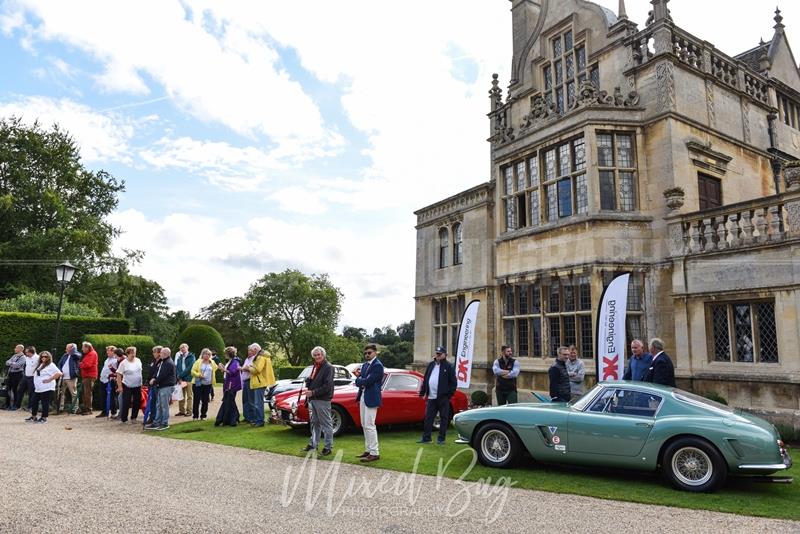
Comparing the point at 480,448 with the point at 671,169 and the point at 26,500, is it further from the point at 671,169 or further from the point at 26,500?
the point at 671,169

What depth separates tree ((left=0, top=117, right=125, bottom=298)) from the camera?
3134cm

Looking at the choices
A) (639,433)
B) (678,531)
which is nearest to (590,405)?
(639,433)

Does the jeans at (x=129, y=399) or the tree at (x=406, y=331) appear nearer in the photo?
the jeans at (x=129, y=399)

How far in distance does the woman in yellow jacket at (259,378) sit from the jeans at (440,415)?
394cm

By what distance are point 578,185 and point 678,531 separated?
435 inches

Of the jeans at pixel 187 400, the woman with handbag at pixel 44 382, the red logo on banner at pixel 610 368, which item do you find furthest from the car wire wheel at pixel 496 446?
the woman with handbag at pixel 44 382

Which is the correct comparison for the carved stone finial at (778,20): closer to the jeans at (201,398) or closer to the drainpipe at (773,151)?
the drainpipe at (773,151)

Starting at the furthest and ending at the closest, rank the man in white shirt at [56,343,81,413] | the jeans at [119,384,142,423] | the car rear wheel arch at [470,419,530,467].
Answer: the man in white shirt at [56,343,81,413] → the jeans at [119,384,142,423] → the car rear wheel arch at [470,419,530,467]

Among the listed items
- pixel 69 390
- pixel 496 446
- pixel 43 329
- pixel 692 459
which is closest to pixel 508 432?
pixel 496 446

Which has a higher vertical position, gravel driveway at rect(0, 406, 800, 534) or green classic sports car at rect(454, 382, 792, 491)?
green classic sports car at rect(454, 382, 792, 491)

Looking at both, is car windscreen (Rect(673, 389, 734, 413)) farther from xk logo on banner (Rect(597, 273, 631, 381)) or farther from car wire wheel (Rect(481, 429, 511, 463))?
xk logo on banner (Rect(597, 273, 631, 381))

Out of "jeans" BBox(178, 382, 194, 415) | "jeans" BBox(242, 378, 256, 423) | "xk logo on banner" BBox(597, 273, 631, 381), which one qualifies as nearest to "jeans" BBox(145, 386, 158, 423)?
"jeans" BBox(242, 378, 256, 423)

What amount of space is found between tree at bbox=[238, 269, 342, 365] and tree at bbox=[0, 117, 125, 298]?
20.2m

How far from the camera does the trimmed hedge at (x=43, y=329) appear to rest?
18.2m
